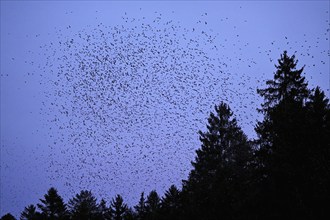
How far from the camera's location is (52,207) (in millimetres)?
56906

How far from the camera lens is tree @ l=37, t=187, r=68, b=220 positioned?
56.5 m

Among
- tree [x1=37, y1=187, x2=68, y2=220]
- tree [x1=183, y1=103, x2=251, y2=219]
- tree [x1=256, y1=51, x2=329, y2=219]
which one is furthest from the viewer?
tree [x1=37, y1=187, x2=68, y2=220]

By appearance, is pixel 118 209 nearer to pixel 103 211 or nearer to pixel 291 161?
pixel 103 211

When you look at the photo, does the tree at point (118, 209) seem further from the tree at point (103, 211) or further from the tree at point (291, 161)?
the tree at point (291, 161)

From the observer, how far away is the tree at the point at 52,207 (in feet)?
185

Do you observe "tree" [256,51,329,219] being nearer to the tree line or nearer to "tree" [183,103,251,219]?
the tree line

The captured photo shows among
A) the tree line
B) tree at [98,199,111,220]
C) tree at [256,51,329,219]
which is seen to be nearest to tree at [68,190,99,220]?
tree at [98,199,111,220]

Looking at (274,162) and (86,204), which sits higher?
(86,204)

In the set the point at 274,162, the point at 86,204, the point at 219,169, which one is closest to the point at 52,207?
the point at 86,204

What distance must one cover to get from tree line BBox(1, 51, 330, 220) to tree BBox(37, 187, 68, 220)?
91.0 feet

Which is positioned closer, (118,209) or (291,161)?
(291,161)

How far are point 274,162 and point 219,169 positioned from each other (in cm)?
1043

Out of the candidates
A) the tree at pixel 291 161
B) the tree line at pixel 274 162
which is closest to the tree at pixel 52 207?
the tree line at pixel 274 162

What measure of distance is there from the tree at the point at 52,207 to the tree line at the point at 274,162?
27724 mm
